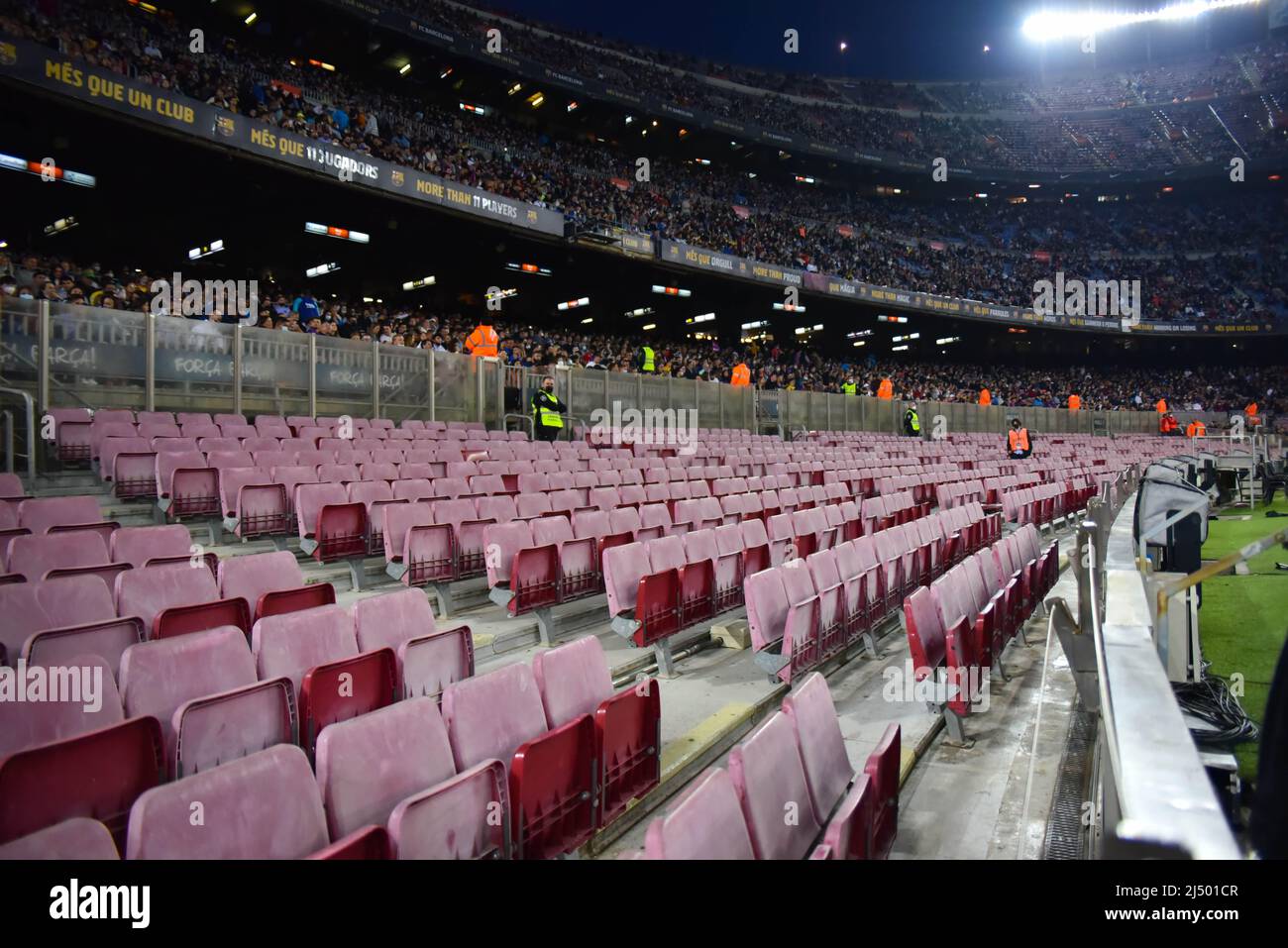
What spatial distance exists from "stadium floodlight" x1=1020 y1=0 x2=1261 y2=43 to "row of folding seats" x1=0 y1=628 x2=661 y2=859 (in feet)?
178

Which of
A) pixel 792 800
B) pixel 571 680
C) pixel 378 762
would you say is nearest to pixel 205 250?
pixel 571 680

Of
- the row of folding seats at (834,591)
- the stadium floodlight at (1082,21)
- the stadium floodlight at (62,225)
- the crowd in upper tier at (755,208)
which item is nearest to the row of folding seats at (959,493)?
the row of folding seats at (834,591)

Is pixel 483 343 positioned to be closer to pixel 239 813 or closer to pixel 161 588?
pixel 161 588

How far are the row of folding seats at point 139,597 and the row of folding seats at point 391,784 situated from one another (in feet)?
1.71

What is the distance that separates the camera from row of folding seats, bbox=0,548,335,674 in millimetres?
2842

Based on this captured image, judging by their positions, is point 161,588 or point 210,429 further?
point 210,429

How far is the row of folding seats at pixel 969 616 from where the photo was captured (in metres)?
3.69

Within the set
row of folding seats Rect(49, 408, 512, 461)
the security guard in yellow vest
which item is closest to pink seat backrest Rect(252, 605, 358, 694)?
row of folding seats Rect(49, 408, 512, 461)

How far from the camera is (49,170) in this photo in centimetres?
1372

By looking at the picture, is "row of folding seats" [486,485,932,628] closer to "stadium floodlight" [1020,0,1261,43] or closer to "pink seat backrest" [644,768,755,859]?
"pink seat backrest" [644,768,755,859]

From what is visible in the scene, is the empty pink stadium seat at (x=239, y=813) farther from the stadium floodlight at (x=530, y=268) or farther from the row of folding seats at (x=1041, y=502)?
the stadium floodlight at (x=530, y=268)

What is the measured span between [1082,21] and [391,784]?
5707 centimetres
